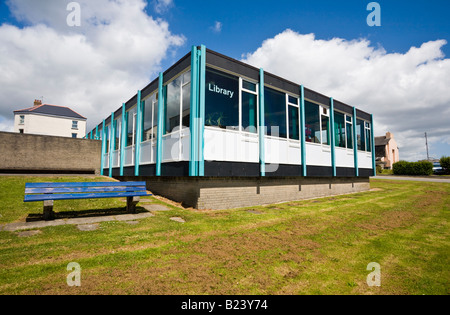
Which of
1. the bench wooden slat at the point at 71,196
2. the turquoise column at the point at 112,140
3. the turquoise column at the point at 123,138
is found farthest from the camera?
the turquoise column at the point at 112,140

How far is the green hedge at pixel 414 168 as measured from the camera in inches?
1351

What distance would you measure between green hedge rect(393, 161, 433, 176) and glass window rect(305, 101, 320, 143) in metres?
31.2

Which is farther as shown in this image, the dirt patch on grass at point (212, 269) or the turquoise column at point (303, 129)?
the turquoise column at point (303, 129)

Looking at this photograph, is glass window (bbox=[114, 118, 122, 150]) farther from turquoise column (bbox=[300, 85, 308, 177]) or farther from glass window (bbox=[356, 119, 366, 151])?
glass window (bbox=[356, 119, 366, 151])

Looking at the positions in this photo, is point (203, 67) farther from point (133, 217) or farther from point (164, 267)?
point (164, 267)

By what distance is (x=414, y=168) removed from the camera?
3509 cm

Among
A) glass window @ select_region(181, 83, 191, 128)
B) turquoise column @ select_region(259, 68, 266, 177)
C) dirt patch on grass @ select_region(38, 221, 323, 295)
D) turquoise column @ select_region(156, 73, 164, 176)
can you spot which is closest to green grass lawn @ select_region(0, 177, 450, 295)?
dirt patch on grass @ select_region(38, 221, 323, 295)

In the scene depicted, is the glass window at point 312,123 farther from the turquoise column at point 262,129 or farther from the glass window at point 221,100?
the glass window at point 221,100

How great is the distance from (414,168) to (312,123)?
105ft

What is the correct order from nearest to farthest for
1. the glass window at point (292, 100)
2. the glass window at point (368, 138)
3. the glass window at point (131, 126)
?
the glass window at point (292, 100)
the glass window at point (131, 126)
the glass window at point (368, 138)

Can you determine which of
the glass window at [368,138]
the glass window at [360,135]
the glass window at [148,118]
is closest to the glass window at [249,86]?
the glass window at [148,118]

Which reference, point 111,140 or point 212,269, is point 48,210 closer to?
point 212,269
